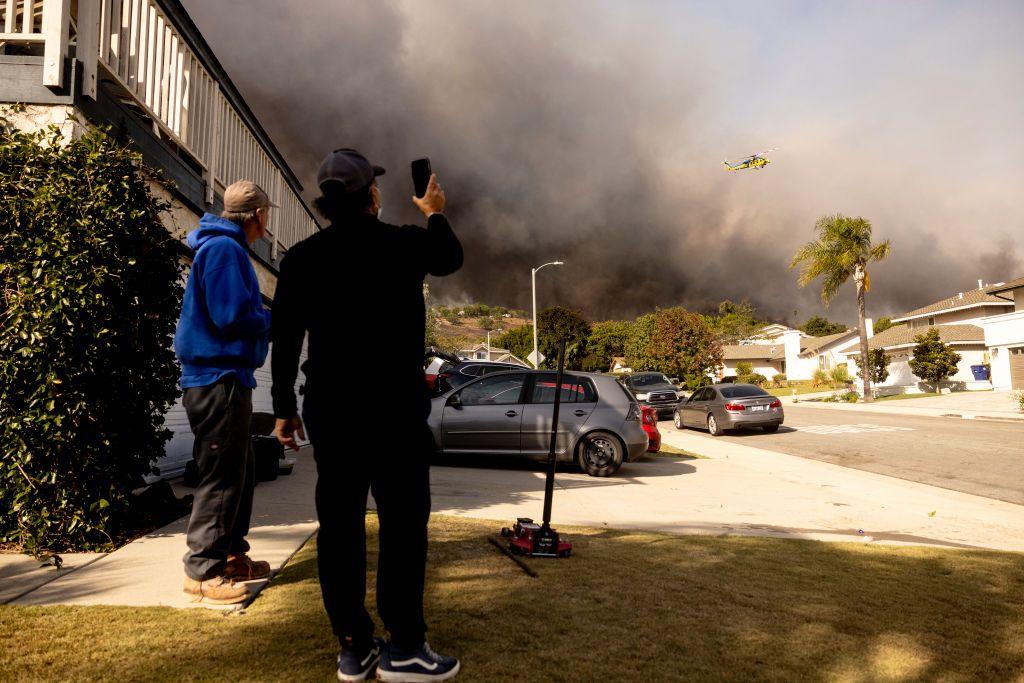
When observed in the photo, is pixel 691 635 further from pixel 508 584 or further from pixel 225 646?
pixel 225 646

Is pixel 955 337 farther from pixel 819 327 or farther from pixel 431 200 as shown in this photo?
pixel 819 327

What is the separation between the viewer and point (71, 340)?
3.62m

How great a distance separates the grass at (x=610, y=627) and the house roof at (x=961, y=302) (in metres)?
56.2

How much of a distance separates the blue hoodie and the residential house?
4.68 ft

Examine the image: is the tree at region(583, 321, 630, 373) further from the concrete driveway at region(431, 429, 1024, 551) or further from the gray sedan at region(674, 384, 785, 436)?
the concrete driveway at region(431, 429, 1024, 551)

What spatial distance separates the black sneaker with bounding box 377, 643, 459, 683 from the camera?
92.6 inches

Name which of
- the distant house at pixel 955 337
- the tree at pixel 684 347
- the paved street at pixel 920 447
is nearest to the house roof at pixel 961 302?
the distant house at pixel 955 337

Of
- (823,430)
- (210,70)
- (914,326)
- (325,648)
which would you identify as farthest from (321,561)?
(914,326)

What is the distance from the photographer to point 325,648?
2625 millimetres

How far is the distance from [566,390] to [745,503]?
322 cm

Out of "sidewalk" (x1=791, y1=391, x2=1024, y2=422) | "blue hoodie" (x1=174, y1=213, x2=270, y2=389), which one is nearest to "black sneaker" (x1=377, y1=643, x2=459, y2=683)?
"blue hoodie" (x1=174, y1=213, x2=270, y2=389)

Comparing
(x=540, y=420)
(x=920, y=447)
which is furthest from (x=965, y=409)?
(x=540, y=420)

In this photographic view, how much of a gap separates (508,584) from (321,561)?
4.78ft

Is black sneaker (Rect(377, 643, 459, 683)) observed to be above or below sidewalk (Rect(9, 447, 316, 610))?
below
